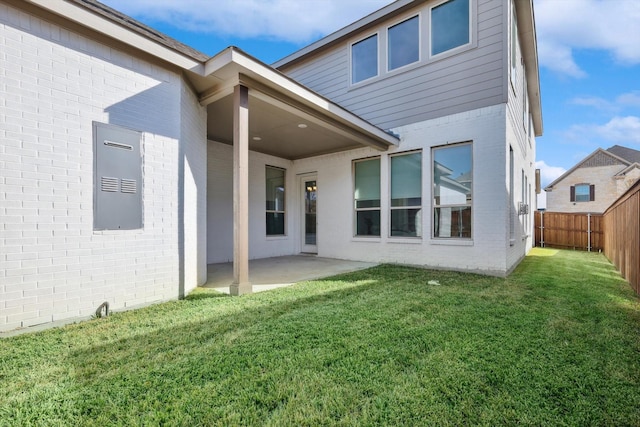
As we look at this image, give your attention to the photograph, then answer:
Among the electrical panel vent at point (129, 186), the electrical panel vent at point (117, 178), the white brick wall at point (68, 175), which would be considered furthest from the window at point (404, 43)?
the electrical panel vent at point (129, 186)

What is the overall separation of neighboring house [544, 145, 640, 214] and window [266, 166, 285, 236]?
2226 centimetres

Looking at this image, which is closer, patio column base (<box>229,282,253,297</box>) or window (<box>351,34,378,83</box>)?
patio column base (<box>229,282,253,297</box>)

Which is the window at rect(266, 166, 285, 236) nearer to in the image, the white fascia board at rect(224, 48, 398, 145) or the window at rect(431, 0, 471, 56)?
the white fascia board at rect(224, 48, 398, 145)

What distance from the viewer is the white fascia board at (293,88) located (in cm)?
387

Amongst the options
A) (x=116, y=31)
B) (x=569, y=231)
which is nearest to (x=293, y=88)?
(x=116, y=31)

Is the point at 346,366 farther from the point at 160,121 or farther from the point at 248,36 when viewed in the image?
the point at 248,36

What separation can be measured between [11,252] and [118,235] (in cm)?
88

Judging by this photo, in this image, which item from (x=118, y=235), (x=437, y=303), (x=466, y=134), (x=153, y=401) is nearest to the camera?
(x=153, y=401)

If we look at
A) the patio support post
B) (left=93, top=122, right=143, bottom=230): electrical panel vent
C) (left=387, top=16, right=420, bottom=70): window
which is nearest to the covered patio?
the patio support post

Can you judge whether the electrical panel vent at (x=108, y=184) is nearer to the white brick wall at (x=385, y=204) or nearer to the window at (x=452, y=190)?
the white brick wall at (x=385, y=204)

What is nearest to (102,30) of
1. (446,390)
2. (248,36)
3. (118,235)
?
(118,235)

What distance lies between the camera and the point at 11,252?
9.06 feet

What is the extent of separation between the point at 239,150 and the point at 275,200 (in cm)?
461

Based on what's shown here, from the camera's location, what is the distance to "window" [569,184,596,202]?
20.5 metres
